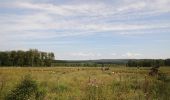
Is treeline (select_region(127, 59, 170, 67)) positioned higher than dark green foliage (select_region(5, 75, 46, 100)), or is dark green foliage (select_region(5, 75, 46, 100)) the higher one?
treeline (select_region(127, 59, 170, 67))

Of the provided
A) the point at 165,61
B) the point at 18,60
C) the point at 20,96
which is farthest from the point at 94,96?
the point at 18,60

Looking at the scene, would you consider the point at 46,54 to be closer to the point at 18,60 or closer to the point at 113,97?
the point at 18,60

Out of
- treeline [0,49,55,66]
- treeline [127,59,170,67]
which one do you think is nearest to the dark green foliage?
treeline [127,59,170,67]

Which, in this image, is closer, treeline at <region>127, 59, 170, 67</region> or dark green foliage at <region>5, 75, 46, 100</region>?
dark green foliage at <region>5, 75, 46, 100</region>

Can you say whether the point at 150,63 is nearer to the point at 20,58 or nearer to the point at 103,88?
the point at 20,58

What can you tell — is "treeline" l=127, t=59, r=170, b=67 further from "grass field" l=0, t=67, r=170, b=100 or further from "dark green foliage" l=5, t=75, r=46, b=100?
"dark green foliage" l=5, t=75, r=46, b=100

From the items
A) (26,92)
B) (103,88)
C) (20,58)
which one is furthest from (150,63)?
(26,92)

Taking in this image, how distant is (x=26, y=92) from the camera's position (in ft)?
33.9

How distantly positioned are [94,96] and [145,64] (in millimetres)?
105614

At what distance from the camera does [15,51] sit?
13538 centimetres

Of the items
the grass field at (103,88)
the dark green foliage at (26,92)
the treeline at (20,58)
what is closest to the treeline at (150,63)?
the treeline at (20,58)

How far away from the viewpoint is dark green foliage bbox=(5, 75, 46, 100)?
32.9ft

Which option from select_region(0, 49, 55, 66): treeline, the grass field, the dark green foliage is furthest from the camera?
select_region(0, 49, 55, 66): treeline

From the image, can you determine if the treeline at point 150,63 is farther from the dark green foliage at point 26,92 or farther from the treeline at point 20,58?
the dark green foliage at point 26,92
